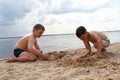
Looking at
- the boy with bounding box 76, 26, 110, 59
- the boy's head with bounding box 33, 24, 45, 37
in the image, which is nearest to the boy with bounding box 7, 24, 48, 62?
the boy's head with bounding box 33, 24, 45, 37

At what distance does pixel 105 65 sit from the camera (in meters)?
6.38

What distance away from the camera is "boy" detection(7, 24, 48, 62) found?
7691mm

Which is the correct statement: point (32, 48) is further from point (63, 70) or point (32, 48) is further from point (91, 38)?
Result: point (63, 70)

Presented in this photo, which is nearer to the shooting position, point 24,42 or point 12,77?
point 12,77

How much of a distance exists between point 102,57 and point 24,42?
7.39 ft

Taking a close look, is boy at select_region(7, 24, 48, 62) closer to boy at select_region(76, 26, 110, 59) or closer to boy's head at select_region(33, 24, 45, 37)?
boy's head at select_region(33, 24, 45, 37)

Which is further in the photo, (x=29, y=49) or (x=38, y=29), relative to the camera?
(x=29, y=49)

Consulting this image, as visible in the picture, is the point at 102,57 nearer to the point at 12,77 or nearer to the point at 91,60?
the point at 91,60

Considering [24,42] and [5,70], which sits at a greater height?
[24,42]

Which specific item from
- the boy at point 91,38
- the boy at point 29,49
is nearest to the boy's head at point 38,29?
the boy at point 29,49

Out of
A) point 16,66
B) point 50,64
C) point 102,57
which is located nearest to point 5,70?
point 16,66

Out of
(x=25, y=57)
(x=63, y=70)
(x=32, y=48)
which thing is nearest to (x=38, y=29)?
(x=32, y=48)

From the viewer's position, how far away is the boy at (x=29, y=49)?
7.69 metres

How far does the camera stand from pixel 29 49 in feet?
25.7
